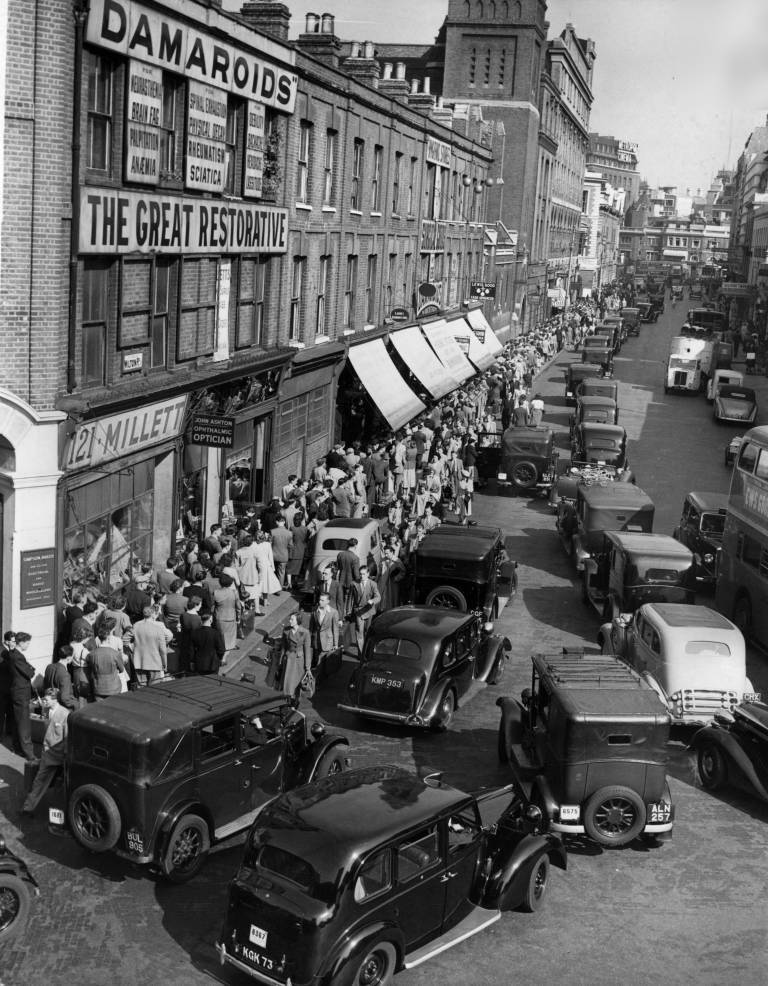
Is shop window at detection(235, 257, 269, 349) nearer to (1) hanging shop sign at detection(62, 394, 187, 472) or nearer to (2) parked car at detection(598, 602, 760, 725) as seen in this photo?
(1) hanging shop sign at detection(62, 394, 187, 472)

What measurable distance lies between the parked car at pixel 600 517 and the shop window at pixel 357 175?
11731mm

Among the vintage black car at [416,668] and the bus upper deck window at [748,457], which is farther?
the bus upper deck window at [748,457]

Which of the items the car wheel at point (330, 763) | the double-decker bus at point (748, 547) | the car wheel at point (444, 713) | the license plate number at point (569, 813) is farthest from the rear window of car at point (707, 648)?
the car wheel at point (330, 763)

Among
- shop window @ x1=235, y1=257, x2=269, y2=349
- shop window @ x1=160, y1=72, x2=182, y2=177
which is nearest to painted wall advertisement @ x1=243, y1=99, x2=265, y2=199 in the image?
shop window @ x1=235, y1=257, x2=269, y2=349

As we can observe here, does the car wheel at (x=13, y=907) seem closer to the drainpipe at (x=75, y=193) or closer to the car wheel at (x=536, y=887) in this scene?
the car wheel at (x=536, y=887)

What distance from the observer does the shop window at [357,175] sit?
34778 mm

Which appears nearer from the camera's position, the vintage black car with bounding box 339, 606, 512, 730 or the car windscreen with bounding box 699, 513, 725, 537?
the vintage black car with bounding box 339, 606, 512, 730

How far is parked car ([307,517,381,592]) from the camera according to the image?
74.0 feet

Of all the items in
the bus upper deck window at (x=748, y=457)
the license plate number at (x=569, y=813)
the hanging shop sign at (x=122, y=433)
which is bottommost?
the license plate number at (x=569, y=813)

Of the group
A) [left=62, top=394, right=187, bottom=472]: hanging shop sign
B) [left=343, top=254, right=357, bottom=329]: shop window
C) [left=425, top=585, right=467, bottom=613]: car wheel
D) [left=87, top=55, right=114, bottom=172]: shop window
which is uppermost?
[left=87, top=55, right=114, bottom=172]: shop window

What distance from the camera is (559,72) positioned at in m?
93.6

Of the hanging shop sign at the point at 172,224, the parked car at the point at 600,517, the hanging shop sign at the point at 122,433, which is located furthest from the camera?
the parked car at the point at 600,517

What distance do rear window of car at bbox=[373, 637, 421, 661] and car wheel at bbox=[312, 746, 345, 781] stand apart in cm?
282

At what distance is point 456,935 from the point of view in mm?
11234
